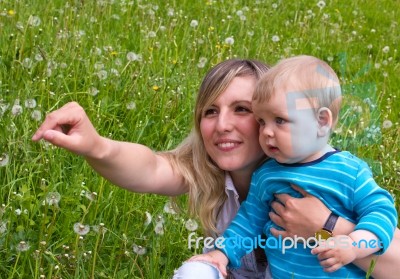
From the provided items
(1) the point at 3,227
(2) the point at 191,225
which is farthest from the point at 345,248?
(1) the point at 3,227

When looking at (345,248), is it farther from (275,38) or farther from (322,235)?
(275,38)

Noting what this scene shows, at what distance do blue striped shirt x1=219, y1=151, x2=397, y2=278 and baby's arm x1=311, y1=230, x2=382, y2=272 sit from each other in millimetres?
26

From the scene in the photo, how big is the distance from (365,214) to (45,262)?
1.18m

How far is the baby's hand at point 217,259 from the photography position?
2.67 metres

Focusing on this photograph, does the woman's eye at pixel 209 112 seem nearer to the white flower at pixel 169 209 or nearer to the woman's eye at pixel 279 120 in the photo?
the woman's eye at pixel 279 120

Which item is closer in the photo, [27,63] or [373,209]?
[373,209]

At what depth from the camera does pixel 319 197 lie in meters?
2.60

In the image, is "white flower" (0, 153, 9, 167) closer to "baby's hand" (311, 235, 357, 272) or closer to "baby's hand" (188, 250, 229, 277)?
"baby's hand" (188, 250, 229, 277)

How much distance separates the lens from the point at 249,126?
2789 mm

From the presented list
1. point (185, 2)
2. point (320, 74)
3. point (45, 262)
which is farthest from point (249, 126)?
point (185, 2)

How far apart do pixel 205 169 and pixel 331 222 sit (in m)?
0.57

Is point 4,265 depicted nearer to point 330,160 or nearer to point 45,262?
point 45,262

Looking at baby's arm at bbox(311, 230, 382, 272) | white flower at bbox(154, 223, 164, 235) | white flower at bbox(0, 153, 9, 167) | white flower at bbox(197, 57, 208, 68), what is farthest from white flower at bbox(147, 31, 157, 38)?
baby's arm at bbox(311, 230, 382, 272)

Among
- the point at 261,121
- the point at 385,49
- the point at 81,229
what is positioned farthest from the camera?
the point at 385,49
